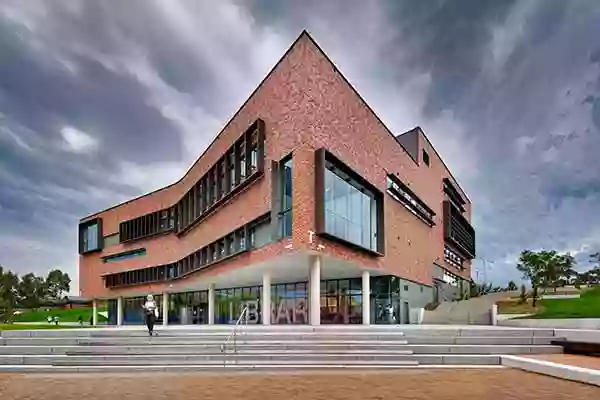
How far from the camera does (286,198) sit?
1081 inches

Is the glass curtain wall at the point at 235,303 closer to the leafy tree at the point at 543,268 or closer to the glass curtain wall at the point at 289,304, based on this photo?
the glass curtain wall at the point at 289,304

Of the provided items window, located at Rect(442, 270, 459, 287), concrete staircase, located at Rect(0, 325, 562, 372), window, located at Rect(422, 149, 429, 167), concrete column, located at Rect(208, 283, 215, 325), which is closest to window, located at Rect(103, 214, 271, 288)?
concrete column, located at Rect(208, 283, 215, 325)

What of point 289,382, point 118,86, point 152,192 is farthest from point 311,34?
point 152,192

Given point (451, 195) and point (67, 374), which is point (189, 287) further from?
point (67, 374)

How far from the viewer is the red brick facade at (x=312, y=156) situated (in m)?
26.3

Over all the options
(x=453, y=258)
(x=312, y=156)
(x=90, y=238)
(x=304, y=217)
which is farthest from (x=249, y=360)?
(x=90, y=238)

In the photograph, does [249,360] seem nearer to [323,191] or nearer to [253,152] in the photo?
[323,191]

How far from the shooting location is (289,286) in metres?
38.7

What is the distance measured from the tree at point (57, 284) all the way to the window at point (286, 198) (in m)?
120

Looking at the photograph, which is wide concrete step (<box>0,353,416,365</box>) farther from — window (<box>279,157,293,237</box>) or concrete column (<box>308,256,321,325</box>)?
concrete column (<box>308,256,321,325</box>)

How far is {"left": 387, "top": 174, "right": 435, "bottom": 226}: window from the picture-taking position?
37.2 m

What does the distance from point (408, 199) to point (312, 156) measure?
16.1 m

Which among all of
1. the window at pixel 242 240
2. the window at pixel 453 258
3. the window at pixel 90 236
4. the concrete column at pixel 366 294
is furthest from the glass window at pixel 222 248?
the window at pixel 90 236

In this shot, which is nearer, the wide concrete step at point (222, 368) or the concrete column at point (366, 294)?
the wide concrete step at point (222, 368)
